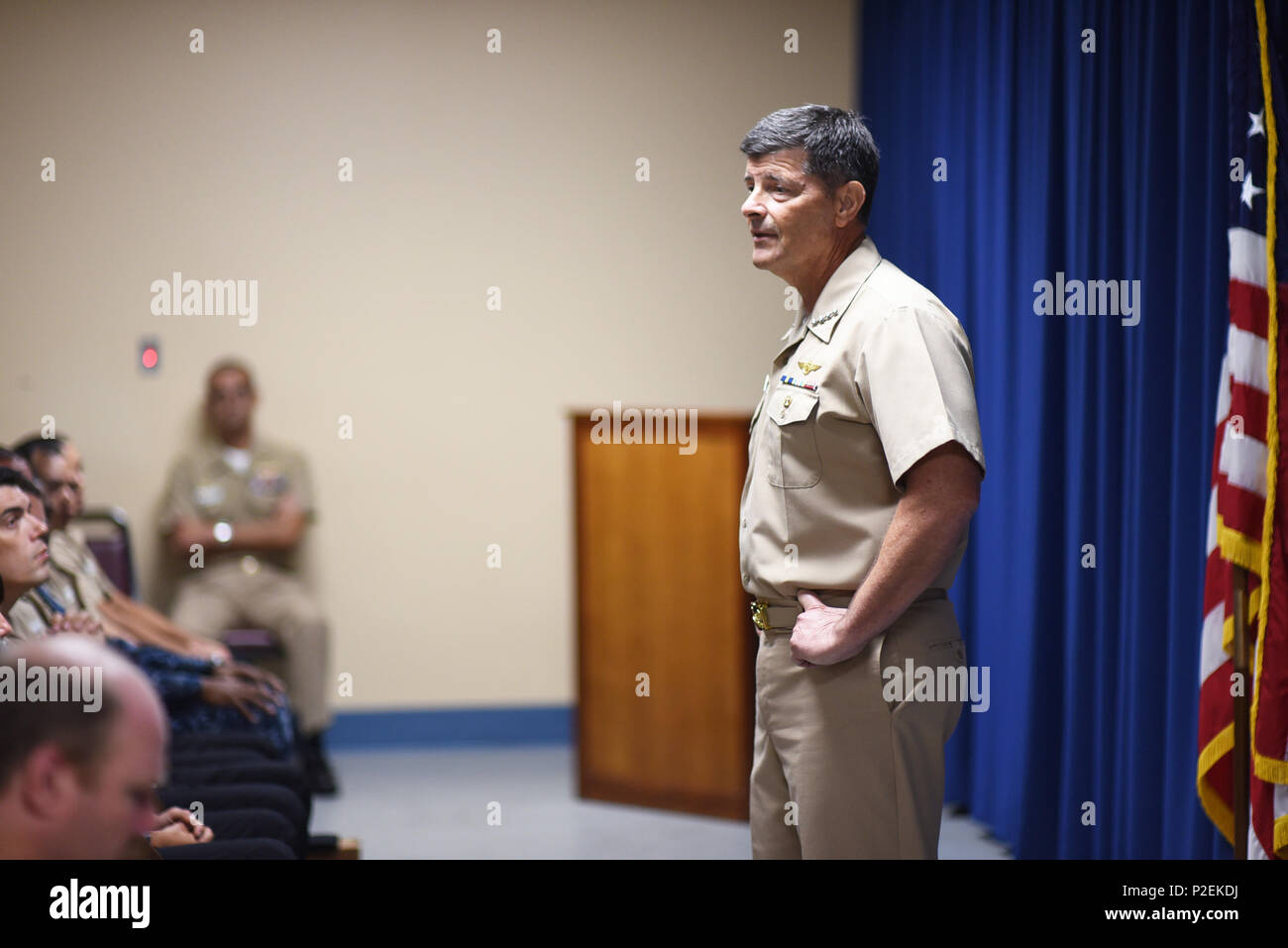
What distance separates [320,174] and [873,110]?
6.89 ft

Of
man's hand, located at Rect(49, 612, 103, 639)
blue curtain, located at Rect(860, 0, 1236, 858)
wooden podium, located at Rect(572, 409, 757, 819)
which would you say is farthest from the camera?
wooden podium, located at Rect(572, 409, 757, 819)

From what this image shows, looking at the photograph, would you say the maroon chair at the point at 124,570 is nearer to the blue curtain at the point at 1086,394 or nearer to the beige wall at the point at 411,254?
the beige wall at the point at 411,254

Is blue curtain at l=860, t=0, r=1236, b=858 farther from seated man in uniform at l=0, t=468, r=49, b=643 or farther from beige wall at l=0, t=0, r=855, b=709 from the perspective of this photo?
seated man in uniform at l=0, t=468, r=49, b=643

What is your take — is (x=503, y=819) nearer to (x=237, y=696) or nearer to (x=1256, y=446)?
(x=237, y=696)

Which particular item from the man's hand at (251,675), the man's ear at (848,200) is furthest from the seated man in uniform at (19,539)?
the man's ear at (848,200)

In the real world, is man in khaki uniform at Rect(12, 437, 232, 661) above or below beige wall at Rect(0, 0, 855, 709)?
below

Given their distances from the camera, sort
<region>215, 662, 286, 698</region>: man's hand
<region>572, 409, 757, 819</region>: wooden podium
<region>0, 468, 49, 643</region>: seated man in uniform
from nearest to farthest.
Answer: <region>0, 468, 49, 643</region>: seated man in uniform, <region>215, 662, 286, 698</region>: man's hand, <region>572, 409, 757, 819</region>: wooden podium

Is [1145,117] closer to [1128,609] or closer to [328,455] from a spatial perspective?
[1128,609]

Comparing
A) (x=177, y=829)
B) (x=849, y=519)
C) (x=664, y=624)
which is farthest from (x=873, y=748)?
(x=664, y=624)

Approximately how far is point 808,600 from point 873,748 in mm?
219

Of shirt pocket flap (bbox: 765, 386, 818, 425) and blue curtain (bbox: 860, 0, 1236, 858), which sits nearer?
shirt pocket flap (bbox: 765, 386, 818, 425)

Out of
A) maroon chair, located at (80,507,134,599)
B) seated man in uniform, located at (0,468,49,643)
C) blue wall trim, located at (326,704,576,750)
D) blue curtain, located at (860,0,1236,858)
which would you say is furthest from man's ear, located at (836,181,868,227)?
blue wall trim, located at (326,704,576,750)

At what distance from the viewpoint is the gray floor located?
3555mm
